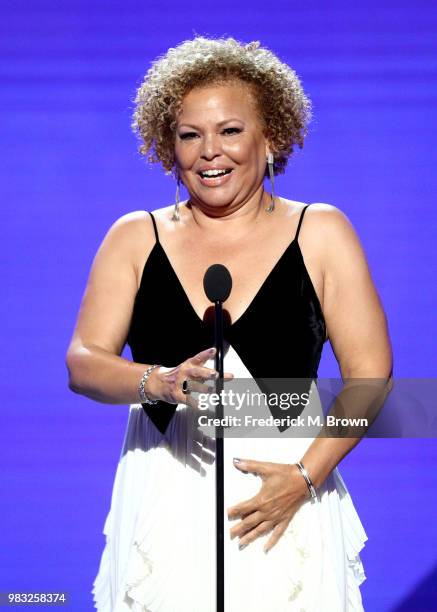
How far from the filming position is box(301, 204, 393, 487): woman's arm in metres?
2.09

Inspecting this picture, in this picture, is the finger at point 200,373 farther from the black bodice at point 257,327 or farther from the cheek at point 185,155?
the cheek at point 185,155

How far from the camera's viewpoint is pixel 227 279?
5.77 feet

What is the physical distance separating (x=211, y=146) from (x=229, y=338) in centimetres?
36

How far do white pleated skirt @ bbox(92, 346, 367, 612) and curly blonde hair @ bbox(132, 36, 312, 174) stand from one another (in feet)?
1.53

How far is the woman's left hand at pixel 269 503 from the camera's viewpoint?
6.70ft

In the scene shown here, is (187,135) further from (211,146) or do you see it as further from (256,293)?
(256,293)

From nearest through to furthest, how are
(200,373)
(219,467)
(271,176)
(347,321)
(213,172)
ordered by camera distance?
1. (219,467)
2. (200,373)
3. (347,321)
4. (213,172)
5. (271,176)

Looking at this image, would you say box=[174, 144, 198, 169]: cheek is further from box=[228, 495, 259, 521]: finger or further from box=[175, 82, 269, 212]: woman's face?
box=[228, 495, 259, 521]: finger

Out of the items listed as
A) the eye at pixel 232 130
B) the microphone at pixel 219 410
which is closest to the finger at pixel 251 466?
the microphone at pixel 219 410

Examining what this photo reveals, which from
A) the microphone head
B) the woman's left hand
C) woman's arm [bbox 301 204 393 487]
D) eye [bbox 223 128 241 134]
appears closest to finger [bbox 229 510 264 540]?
the woman's left hand

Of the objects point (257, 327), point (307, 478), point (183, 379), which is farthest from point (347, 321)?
point (183, 379)

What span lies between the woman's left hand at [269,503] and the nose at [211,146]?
57cm

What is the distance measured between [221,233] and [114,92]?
2.24m

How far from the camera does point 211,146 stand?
87.7 inches
